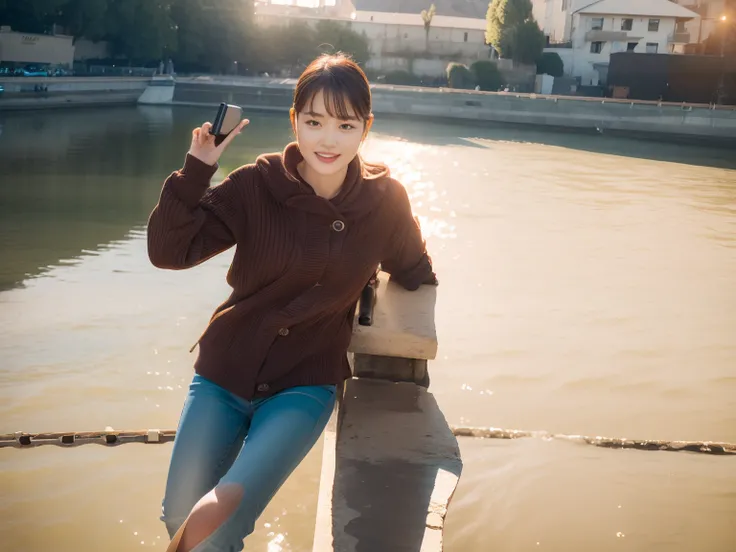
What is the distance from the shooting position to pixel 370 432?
2533 millimetres

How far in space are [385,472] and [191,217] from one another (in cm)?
87

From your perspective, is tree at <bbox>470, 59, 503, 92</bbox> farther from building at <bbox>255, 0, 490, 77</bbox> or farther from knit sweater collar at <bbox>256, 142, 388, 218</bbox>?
knit sweater collar at <bbox>256, 142, 388, 218</bbox>

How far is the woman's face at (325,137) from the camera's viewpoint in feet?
7.81

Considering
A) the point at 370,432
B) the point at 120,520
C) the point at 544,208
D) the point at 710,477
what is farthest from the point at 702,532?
the point at 544,208

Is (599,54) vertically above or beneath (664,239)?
above

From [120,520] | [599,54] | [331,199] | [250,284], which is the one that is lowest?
[120,520]

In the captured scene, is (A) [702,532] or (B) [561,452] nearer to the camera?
(A) [702,532]

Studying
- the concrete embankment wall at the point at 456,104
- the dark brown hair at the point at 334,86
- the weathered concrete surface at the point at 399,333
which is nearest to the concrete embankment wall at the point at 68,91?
the concrete embankment wall at the point at 456,104

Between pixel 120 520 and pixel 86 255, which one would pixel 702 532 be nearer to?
pixel 120 520

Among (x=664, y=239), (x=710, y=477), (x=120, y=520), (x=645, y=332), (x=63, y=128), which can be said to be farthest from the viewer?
(x=63, y=128)

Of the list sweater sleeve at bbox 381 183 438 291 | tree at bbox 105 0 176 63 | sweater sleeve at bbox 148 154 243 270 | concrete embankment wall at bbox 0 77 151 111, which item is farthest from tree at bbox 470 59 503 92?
sweater sleeve at bbox 148 154 243 270

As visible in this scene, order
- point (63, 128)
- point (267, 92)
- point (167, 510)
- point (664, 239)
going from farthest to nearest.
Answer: point (267, 92) → point (63, 128) → point (664, 239) → point (167, 510)

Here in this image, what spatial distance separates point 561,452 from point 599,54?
163 ft

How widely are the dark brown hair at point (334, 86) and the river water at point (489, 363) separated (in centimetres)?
216
